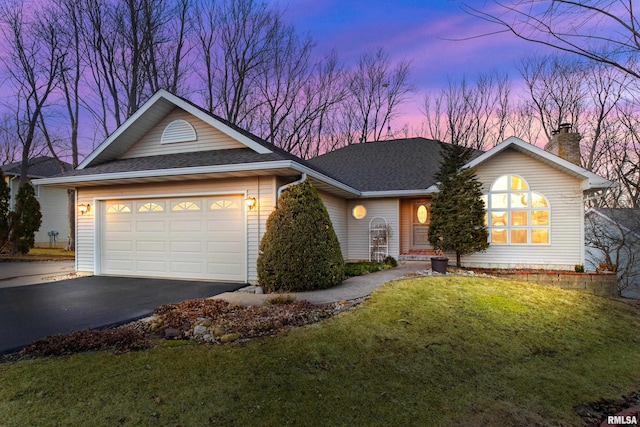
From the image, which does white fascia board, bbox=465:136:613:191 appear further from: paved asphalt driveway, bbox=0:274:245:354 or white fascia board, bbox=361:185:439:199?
paved asphalt driveway, bbox=0:274:245:354

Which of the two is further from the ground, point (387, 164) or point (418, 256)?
point (387, 164)

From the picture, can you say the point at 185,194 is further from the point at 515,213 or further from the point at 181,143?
the point at 515,213

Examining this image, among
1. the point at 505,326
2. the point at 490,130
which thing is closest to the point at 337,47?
the point at 490,130

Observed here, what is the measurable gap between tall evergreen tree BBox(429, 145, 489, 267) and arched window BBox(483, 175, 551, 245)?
23.2 inches

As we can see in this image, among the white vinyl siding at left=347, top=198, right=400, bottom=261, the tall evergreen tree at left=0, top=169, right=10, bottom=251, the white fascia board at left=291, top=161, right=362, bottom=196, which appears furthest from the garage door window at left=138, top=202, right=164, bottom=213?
the tall evergreen tree at left=0, top=169, right=10, bottom=251

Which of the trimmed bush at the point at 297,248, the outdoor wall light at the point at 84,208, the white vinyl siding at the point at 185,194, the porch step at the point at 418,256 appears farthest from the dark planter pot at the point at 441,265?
the outdoor wall light at the point at 84,208

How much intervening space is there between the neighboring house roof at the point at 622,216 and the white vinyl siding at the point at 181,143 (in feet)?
42.1

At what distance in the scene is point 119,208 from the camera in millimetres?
9844

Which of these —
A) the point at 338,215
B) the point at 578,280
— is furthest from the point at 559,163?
the point at 338,215

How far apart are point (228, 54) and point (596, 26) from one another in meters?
21.6

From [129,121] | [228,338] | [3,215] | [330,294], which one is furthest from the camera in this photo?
[3,215]

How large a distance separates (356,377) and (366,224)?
955cm

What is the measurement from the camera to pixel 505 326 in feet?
18.7

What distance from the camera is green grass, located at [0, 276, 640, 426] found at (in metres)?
3.00
